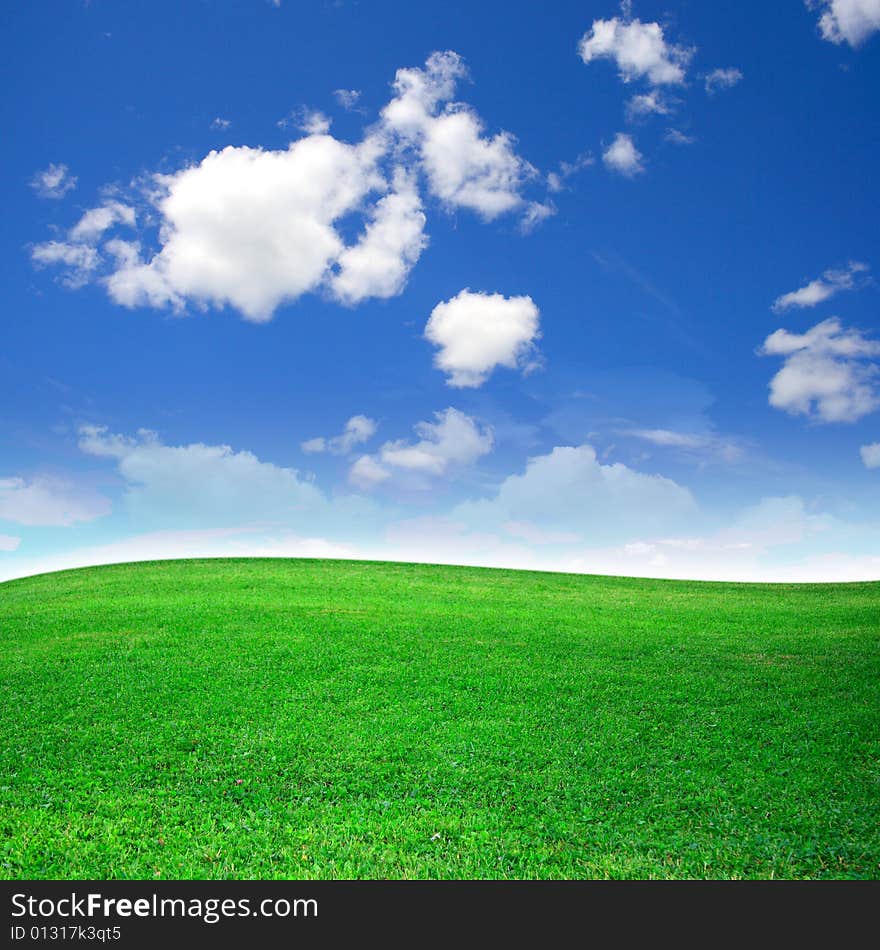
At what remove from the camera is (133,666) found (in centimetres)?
1334

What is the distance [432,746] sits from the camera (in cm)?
940

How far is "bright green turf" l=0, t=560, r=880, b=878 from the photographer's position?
6.92 m

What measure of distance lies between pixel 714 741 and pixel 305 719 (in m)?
6.28

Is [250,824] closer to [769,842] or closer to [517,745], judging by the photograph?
[517,745]

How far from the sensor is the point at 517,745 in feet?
31.3

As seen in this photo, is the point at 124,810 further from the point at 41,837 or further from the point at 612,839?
the point at 612,839

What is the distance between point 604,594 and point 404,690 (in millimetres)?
14801

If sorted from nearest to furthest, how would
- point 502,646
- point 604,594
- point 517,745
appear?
1. point 517,745
2. point 502,646
3. point 604,594

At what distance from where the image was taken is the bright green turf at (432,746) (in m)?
6.92

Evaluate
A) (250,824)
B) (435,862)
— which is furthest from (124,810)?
(435,862)

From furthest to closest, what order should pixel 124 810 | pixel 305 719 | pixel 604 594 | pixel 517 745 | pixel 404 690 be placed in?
pixel 604 594 < pixel 404 690 < pixel 305 719 < pixel 517 745 < pixel 124 810
